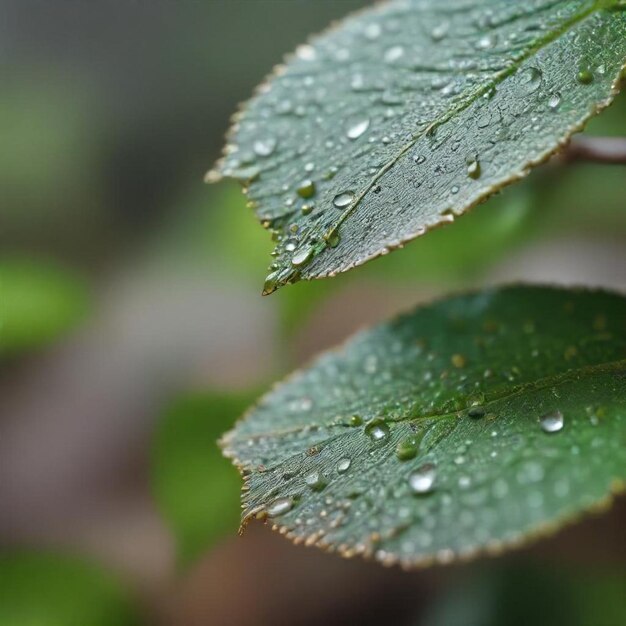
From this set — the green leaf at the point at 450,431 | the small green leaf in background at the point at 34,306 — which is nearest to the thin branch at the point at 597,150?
the green leaf at the point at 450,431

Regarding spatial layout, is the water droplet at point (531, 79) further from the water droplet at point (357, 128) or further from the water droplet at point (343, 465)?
the water droplet at point (343, 465)

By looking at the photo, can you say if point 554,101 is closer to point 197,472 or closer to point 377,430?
point 377,430

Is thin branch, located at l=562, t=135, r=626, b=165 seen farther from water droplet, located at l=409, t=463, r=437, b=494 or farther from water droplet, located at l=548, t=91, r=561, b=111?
water droplet, located at l=409, t=463, r=437, b=494

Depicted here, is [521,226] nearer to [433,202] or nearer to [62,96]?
[433,202]

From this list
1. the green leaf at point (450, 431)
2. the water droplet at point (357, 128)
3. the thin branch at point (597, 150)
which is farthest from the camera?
the thin branch at point (597, 150)

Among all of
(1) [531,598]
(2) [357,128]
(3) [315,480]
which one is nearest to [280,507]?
(3) [315,480]

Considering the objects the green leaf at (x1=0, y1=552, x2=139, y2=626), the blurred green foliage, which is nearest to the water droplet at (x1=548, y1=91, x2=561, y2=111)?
the blurred green foliage
